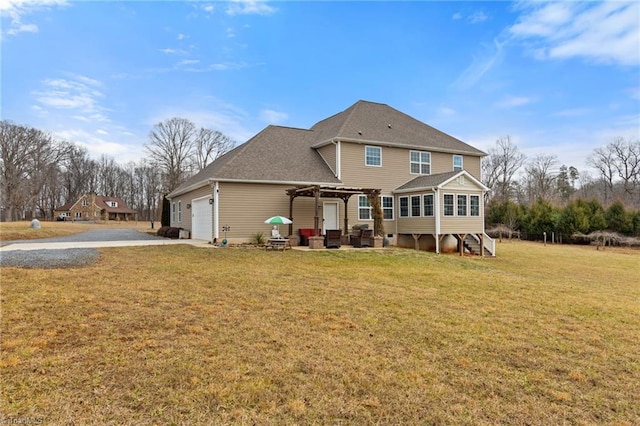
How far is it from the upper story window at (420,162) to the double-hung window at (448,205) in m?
3.10

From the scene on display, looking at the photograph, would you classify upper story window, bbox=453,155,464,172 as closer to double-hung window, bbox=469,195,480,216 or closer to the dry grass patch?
double-hung window, bbox=469,195,480,216

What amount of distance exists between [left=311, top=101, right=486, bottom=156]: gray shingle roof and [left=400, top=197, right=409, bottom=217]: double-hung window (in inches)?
113

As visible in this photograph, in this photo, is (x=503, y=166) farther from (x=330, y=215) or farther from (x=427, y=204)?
(x=330, y=215)

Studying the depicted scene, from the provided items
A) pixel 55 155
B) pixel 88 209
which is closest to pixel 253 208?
pixel 55 155

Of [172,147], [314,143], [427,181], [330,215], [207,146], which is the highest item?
[207,146]

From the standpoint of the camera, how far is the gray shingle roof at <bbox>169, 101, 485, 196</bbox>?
16.6 m

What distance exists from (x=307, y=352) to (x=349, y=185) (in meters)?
14.4

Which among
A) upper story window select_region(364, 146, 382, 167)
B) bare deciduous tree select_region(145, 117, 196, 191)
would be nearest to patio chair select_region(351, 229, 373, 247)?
upper story window select_region(364, 146, 382, 167)

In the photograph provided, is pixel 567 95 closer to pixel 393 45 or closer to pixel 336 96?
pixel 393 45

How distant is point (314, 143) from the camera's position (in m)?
19.8

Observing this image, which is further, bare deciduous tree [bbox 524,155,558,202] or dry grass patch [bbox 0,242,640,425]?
bare deciduous tree [bbox 524,155,558,202]

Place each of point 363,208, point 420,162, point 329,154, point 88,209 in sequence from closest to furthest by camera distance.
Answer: point 363,208 → point 329,154 → point 420,162 → point 88,209

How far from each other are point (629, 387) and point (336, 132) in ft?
53.0

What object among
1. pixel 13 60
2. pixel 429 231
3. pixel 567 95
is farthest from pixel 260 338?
pixel 567 95
